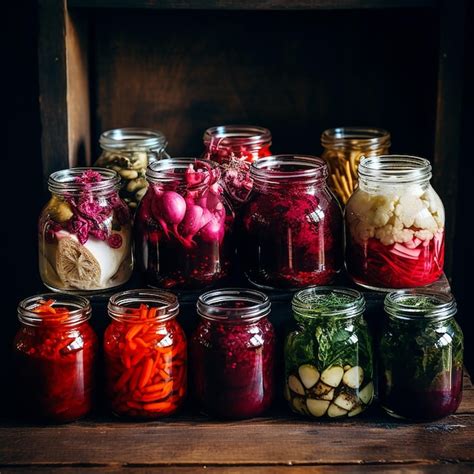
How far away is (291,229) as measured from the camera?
1.71 m

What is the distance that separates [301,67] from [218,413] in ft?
2.58

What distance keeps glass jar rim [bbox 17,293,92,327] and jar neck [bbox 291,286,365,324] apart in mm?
353

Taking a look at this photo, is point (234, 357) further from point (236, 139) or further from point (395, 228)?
point (236, 139)

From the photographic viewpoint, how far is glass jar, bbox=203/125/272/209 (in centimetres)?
189

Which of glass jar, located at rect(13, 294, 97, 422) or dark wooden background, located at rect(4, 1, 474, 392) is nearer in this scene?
glass jar, located at rect(13, 294, 97, 422)

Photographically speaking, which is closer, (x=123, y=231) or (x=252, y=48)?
(x=123, y=231)

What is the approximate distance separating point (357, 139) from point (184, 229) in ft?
1.57

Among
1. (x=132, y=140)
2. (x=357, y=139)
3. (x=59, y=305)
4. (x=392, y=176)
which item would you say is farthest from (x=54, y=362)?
(x=357, y=139)

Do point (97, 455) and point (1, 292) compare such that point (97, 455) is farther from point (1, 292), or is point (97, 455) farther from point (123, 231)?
point (1, 292)

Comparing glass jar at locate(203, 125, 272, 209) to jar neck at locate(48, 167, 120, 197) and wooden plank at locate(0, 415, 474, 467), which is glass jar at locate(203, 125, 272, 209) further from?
wooden plank at locate(0, 415, 474, 467)

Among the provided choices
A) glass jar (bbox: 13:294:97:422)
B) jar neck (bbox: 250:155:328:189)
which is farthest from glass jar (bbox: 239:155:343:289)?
glass jar (bbox: 13:294:97:422)

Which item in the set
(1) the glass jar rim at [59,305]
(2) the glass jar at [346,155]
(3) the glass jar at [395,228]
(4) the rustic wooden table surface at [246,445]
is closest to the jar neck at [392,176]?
(3) the glass jar at [395,228]

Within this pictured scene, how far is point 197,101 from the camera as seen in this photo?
212 cm

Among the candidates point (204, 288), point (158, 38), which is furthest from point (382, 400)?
point (158, 38)
